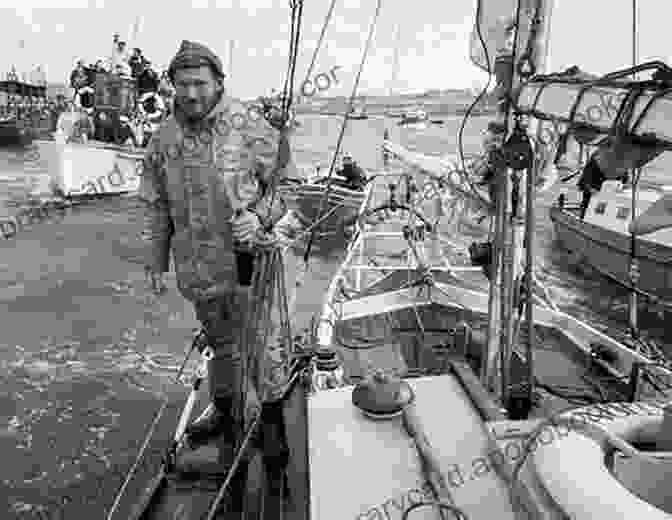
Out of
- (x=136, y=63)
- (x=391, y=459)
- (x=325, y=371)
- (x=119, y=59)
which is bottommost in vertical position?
(x=325, y=371)

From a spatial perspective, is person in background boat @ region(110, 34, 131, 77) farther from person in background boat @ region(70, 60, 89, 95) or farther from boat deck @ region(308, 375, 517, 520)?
boat deck @ region(308, 375, 517, 520)

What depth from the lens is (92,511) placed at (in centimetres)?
474

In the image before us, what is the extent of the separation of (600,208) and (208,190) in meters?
13.8

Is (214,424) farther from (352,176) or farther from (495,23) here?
(352,176)

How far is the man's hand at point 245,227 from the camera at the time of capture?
284cm

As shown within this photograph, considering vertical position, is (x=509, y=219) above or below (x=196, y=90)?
below

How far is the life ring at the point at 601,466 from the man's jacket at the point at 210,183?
177cm

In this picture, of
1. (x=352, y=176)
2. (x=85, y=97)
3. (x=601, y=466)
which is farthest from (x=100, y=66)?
(x=601, y=466)

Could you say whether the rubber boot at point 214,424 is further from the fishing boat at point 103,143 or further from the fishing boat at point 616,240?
the fishing boat at point 103,143

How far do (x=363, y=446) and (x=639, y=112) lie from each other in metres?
1.62

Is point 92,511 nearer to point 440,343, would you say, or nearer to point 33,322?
point 440,343

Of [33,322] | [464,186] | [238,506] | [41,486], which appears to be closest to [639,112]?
[238,506]

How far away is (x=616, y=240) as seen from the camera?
1342 centimetres

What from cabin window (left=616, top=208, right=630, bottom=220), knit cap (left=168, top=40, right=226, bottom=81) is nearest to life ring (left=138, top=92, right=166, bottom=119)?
cabin window (left=616, top=208, right=630, bottom=220)
